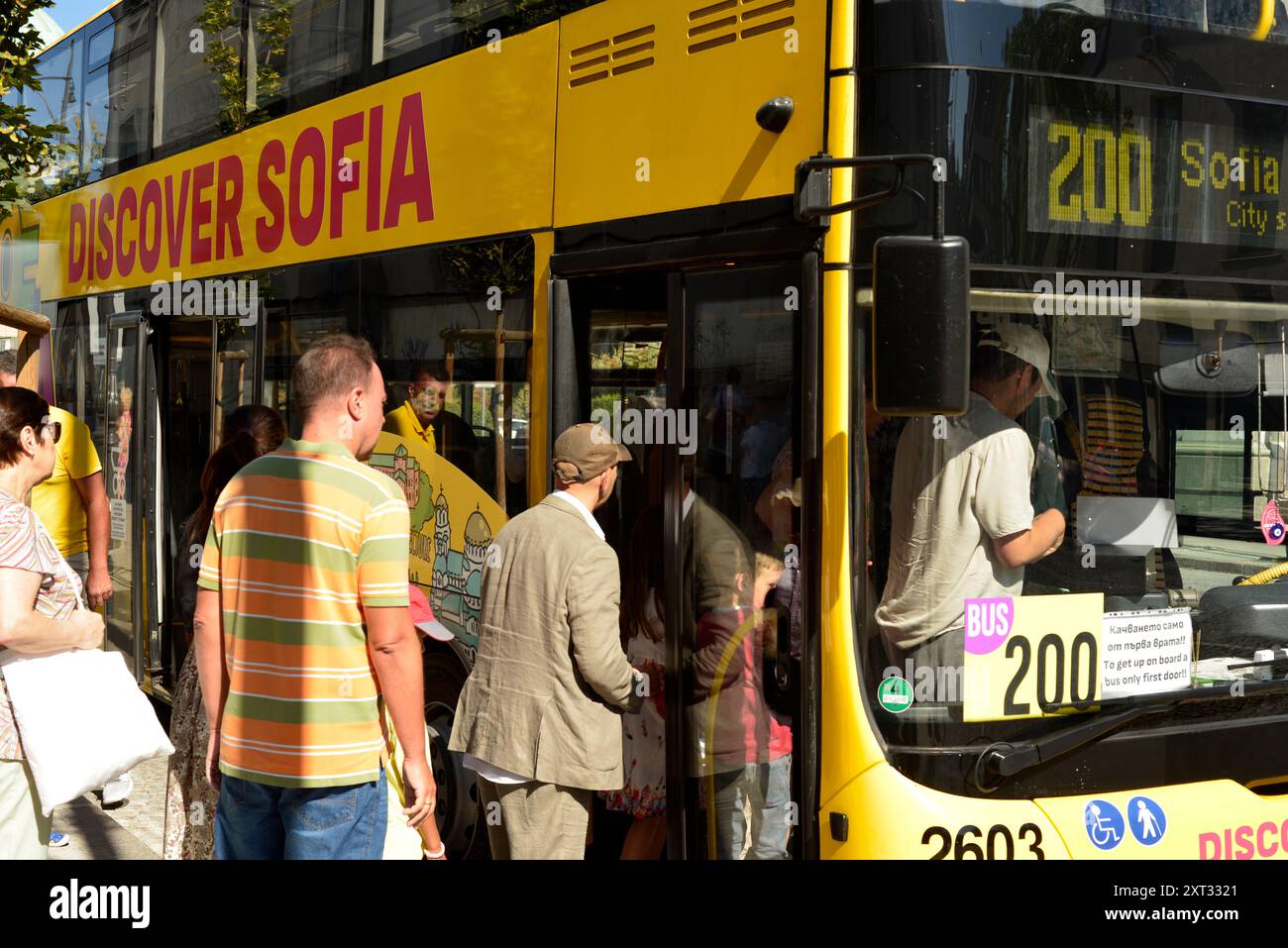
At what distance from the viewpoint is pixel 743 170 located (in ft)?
13.5

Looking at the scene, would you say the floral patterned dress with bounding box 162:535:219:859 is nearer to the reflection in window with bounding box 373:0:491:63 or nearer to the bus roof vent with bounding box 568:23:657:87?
the bus roof vent with bounding box 568:23:657:87

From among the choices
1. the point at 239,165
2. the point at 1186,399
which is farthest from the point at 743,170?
the point at 239,165

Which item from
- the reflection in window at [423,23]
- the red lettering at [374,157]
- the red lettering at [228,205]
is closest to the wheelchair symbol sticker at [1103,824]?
the reflection in window at [423,23]

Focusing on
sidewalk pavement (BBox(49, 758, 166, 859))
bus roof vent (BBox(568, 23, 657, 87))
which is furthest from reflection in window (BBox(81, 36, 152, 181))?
bus roof vent (BBox(568, 23, 657, 87))

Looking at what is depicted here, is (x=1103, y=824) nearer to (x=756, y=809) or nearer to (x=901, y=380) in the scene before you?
(x=756, y=809)

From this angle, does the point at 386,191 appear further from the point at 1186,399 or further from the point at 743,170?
the point at 1186,399

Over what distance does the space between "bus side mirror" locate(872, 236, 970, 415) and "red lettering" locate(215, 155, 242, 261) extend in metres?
5.01

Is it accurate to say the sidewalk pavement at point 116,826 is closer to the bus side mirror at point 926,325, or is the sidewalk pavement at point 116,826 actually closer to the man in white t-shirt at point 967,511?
the man in white t-shirt at point 967,511

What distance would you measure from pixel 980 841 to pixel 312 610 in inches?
71.6

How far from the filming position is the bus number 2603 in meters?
3.57

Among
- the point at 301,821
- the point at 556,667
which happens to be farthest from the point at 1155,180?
the point at 301,821

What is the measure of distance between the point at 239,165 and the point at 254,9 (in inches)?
32.0

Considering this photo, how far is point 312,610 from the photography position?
350 centimetres

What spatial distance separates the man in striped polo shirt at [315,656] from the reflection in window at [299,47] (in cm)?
340
